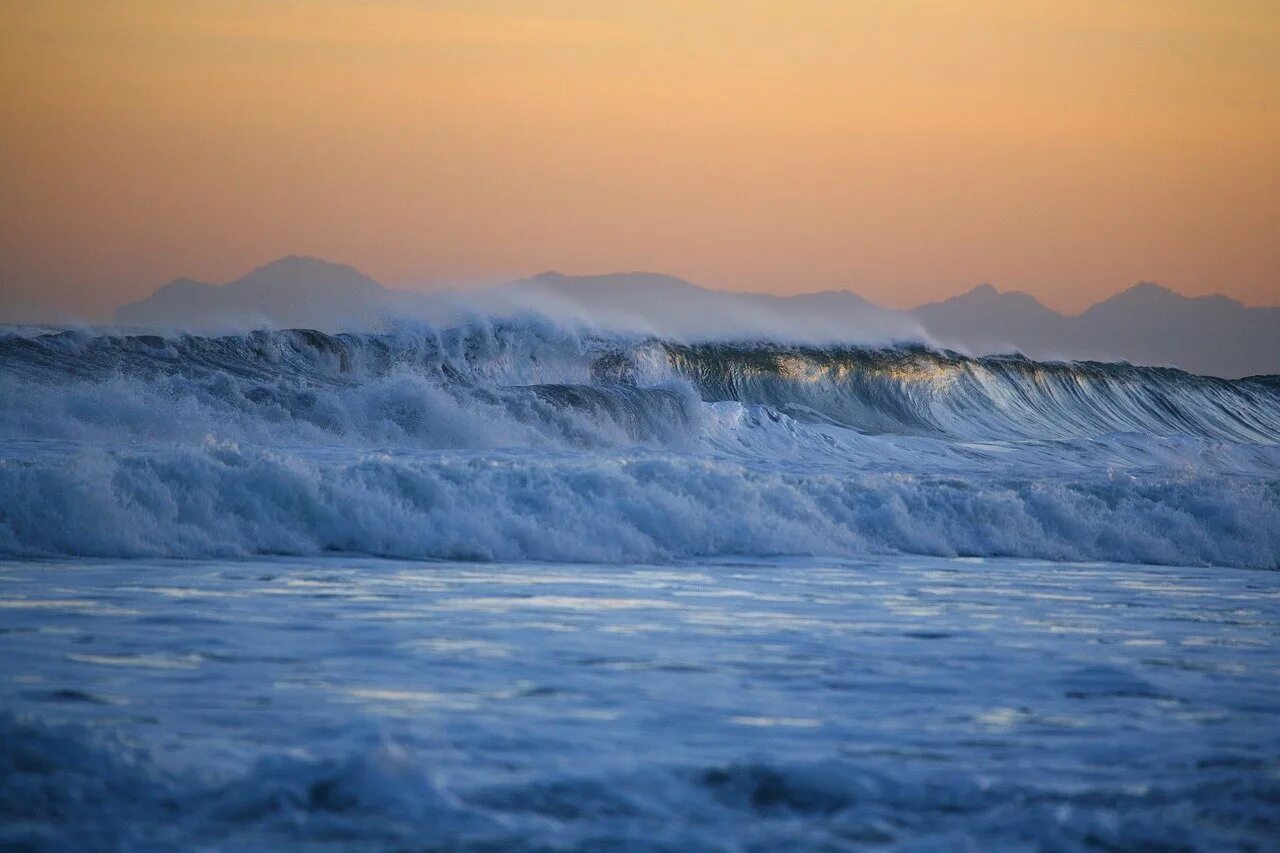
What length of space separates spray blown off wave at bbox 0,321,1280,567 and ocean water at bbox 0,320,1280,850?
0.05 metres

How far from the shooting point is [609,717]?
434cm

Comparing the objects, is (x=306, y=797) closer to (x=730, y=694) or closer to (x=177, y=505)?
(x=730, y=694)

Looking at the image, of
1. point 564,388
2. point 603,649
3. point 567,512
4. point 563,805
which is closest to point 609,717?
point 563,805

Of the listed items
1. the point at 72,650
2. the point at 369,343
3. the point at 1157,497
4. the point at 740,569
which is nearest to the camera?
the point at 72,650

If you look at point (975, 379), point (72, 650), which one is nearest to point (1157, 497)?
point (72, 650)

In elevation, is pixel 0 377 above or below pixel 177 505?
above

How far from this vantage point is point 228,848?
118 inches

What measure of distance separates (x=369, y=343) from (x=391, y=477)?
623 inches

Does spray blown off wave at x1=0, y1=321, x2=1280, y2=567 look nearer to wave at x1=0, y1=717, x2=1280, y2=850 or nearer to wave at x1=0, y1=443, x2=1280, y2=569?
wave at x1=0, y1=443, x2=1280, y2=569

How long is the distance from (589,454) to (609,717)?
8.40 m

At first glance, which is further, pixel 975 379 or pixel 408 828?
pixel 975 379

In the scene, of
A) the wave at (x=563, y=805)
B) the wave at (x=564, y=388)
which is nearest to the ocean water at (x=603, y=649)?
the wave at (x=563, y=805)

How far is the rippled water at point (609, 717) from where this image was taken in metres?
3.29

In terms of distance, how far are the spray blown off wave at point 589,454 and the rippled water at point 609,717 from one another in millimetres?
1614
